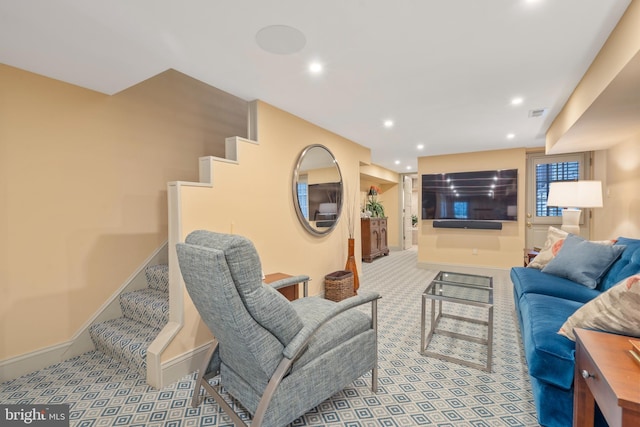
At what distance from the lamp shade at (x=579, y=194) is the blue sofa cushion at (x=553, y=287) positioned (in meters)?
1.34

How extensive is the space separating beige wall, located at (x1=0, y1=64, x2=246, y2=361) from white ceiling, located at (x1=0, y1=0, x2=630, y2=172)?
28 cm

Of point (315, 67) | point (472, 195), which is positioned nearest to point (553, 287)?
point (315, 67)

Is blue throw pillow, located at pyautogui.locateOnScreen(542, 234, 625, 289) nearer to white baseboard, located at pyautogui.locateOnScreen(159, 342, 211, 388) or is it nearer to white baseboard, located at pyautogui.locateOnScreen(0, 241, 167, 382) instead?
white baseboard, located at pyautogui.locateOnScreen(159, 342, 211, 388)

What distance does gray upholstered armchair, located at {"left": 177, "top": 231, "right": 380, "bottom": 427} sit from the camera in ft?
4.25

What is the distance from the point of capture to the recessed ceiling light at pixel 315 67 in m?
2.18

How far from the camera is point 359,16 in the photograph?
164 cm

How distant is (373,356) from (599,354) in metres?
1.14

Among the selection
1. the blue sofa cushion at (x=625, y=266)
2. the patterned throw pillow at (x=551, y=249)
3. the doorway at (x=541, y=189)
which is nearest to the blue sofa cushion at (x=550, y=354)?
the blue sofa cushion at (x=625, y=266)

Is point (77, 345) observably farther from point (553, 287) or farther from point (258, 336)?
point (553, 287)

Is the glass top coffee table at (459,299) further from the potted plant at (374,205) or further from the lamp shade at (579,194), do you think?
the potted plant at (374,205)

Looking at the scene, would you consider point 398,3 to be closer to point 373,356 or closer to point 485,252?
point 373,356

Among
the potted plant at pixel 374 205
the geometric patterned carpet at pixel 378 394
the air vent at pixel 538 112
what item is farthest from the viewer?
the potted plant at pixel 374 205

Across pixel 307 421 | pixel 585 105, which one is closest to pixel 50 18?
pixel 307 421

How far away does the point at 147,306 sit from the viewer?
244 centimetres
